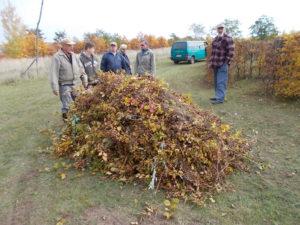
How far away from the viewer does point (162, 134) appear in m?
5.03

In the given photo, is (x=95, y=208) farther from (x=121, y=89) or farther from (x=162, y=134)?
(x=121, y=89)

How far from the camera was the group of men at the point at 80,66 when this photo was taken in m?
7.16

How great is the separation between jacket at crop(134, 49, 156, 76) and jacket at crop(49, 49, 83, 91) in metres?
1.69

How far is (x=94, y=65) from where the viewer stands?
810cm

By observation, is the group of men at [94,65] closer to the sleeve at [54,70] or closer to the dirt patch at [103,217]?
the sleeve at [54,70]

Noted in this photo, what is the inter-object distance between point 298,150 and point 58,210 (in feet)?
12.6

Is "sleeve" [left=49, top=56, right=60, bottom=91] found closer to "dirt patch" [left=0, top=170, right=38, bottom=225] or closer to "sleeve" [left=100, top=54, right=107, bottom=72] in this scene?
"sleeve" [left=100, top=54, right=107, bottom=72]

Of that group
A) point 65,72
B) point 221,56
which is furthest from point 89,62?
point 221,56

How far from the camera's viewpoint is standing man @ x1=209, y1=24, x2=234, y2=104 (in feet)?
29.3

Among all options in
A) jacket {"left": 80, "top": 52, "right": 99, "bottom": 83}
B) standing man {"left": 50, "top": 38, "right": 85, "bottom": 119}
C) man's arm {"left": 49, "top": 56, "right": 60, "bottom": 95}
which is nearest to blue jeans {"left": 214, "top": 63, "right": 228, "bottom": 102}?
jacket {"left": 80, "top": 52, "right": 99, "bottom": 83}

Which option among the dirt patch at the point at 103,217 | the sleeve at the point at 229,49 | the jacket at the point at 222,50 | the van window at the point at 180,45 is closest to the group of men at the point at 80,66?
the jacket at the point at 222,50

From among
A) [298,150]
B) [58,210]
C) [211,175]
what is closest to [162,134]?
[211,175]

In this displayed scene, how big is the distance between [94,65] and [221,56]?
312 centimetres

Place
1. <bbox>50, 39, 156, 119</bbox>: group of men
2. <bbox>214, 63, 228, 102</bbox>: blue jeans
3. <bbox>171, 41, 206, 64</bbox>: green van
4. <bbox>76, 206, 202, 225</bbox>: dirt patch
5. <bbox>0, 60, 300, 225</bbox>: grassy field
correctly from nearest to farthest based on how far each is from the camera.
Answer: <bbox>76, 206, 202, 225</bbox>: dirt patch < <bbox>0, 60, 300, 225</bbox>: grassy field < <bbox>50, 39, 156, 119</bbox>: group of men < <bbox>214, 63, 228, 102</bbox>: blue jeans < <bbox>171, 41, 206, 64</bbox>: green van
